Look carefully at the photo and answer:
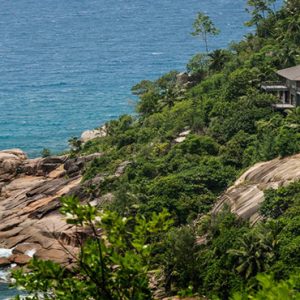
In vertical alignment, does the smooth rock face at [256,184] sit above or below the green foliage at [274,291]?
below

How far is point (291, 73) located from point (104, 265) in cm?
6740

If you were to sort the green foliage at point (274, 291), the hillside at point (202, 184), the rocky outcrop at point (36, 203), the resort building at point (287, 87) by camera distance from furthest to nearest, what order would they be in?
the resort building at point (287, 87)
the rocky outcrop at point (36, 203)
the hillside at point (202, 184)
the green foliage at point (274, 291)

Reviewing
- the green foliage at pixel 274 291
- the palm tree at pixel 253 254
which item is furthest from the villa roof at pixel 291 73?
the green foliage at pixel 274 291

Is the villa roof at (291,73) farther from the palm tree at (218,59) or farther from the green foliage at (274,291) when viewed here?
the green foliage at (274,291)

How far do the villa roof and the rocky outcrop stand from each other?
70.7 ft

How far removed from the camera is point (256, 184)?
67.4 metres

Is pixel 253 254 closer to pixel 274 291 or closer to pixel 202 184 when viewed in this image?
pixel 202 184

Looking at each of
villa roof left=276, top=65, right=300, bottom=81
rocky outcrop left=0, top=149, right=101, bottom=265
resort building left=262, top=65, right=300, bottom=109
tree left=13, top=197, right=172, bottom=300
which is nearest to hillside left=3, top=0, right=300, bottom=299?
tree left=13, top=197, right=172, bottom=300

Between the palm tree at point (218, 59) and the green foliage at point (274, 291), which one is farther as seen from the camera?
the palm tree at point (218, 59)

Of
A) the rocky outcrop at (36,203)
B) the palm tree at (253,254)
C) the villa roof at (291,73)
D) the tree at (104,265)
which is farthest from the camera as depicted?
the villa roof at (291,73)

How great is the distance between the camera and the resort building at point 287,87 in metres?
85.2

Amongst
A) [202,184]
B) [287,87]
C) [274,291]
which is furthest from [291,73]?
[274,291]

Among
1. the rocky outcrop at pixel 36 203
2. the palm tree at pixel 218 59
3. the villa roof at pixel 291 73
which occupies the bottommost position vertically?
the rocky outcrop at pixel 36 203

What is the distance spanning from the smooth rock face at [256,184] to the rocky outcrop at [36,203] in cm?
1289
